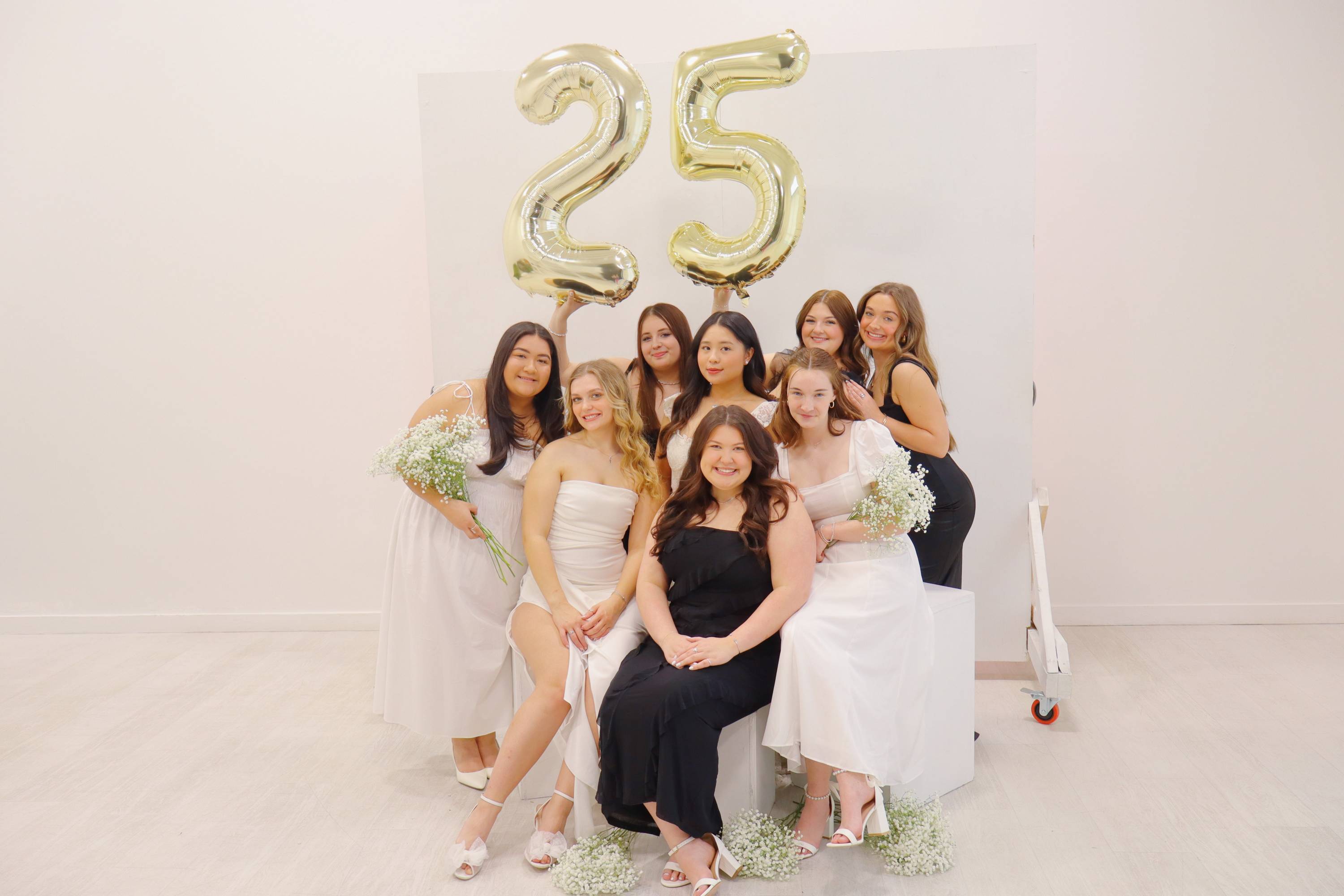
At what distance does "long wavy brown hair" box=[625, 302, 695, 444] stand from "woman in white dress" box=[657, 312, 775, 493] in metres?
0.07

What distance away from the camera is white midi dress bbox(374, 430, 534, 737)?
3572 mm

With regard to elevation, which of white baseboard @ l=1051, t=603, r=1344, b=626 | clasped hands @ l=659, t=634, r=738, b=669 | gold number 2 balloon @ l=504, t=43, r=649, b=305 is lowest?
white baseboard @ l=1051, t=603, r=1344, b=626

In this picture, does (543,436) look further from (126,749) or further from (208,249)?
(208,249)

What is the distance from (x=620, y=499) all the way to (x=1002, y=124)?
100.0 inches

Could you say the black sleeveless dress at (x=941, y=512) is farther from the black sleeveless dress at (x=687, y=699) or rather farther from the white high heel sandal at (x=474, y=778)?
→ the white high heel sandal at (x=474, y=778)

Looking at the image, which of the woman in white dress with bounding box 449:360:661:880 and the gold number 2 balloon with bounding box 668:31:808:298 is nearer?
the woman in white dress with bounding box 449:360:661:880

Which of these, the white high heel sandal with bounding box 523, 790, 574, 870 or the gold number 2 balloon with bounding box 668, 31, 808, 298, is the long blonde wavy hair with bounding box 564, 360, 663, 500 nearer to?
the gold number 2 balloon with bounding box 668, 31, 808, 298

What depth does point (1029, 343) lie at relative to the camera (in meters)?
4.50

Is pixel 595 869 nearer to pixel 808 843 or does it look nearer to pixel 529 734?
pixel 529 734

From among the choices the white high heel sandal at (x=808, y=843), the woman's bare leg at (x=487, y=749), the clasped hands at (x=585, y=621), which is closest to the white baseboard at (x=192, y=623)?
the woman's bare leg at (x=487, y=749)

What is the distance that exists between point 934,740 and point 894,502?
89 cm

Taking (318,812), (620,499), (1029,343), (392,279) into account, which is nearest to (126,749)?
(318,812)

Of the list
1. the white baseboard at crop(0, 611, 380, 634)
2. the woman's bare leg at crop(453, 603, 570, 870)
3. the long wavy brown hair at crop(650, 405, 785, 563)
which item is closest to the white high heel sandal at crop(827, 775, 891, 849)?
the long wavy brown hair at crop(650, 405, 785, 563)

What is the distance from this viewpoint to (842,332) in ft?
12.7
